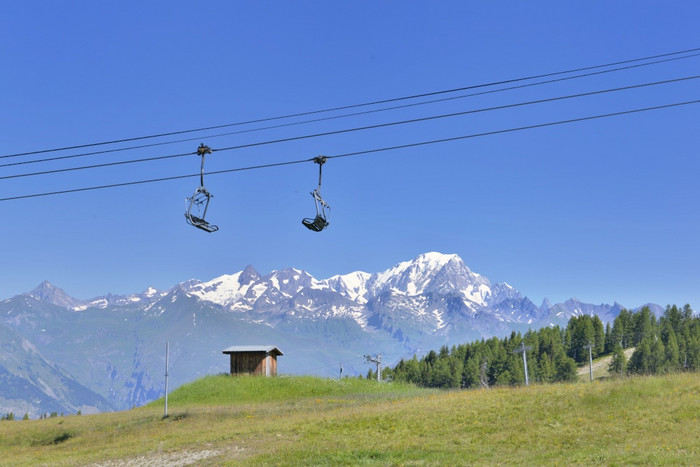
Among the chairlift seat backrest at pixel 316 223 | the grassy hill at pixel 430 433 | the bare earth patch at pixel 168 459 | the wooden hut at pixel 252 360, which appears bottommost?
the bare earth patch at pixel 168 459

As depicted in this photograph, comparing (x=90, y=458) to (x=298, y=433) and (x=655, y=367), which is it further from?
(x=655, y=367)

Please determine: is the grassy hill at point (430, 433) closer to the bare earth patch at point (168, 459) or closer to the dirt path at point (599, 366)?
the bare earth patch at point (168, 459)

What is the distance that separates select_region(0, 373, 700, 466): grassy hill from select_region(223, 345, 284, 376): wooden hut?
32.4 metres

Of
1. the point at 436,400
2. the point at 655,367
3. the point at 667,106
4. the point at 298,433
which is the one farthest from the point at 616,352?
the point at 667,106

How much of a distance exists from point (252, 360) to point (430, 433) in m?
58.9

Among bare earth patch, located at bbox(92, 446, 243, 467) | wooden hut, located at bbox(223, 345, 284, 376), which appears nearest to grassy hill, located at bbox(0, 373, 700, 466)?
bare earth patch, located at bbox(92, 446, 243, 467)

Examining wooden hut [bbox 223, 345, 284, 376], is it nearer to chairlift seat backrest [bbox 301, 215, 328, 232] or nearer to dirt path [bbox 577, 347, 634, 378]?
chairlift seat backrest [bbox 301, 215, 328, 232]

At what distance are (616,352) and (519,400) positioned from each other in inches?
6100

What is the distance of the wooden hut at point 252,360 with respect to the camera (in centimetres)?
9694

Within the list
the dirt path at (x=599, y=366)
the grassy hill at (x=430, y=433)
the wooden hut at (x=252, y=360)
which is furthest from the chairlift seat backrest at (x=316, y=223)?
the dirt path at (x=599, y=366)

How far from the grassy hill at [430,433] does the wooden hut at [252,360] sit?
3239 cm

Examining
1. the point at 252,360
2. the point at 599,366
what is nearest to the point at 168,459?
the point at 252,360

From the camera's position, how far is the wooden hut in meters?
96.9

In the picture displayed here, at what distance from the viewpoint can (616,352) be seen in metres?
188
